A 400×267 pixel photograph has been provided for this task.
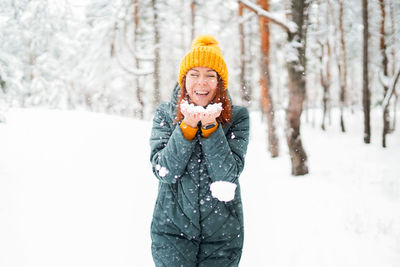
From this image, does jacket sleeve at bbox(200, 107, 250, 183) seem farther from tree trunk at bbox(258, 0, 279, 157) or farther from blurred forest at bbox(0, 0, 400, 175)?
tree trunk at bbox(258, 0, 279, 157)

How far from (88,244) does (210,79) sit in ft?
12.3

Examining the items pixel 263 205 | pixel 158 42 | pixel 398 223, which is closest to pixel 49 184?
pixel 263 205

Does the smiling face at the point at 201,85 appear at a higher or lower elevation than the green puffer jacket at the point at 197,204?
higher

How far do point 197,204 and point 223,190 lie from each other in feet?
0.68

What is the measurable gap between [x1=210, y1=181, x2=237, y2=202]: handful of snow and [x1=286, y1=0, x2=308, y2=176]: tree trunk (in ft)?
21.8

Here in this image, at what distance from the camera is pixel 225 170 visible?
179 centimetres

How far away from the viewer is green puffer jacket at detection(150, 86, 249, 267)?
5.88 ft

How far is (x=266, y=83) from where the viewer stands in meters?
11.3

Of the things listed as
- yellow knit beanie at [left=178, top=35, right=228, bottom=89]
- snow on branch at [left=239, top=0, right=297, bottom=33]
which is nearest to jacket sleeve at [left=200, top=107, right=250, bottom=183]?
yellow knit beanie at [left=178, top=35, right=228, bottom=89]

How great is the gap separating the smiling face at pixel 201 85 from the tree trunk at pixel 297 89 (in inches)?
248

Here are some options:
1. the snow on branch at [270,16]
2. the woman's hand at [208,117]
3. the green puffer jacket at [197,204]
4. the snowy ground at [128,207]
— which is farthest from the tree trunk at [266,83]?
the woman's hand at [208,117]

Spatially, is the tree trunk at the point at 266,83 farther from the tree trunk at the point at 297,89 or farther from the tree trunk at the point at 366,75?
the tree trunk at the point at 366,75

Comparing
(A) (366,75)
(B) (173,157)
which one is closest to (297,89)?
(B) (173,157)

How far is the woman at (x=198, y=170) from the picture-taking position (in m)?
1.79
